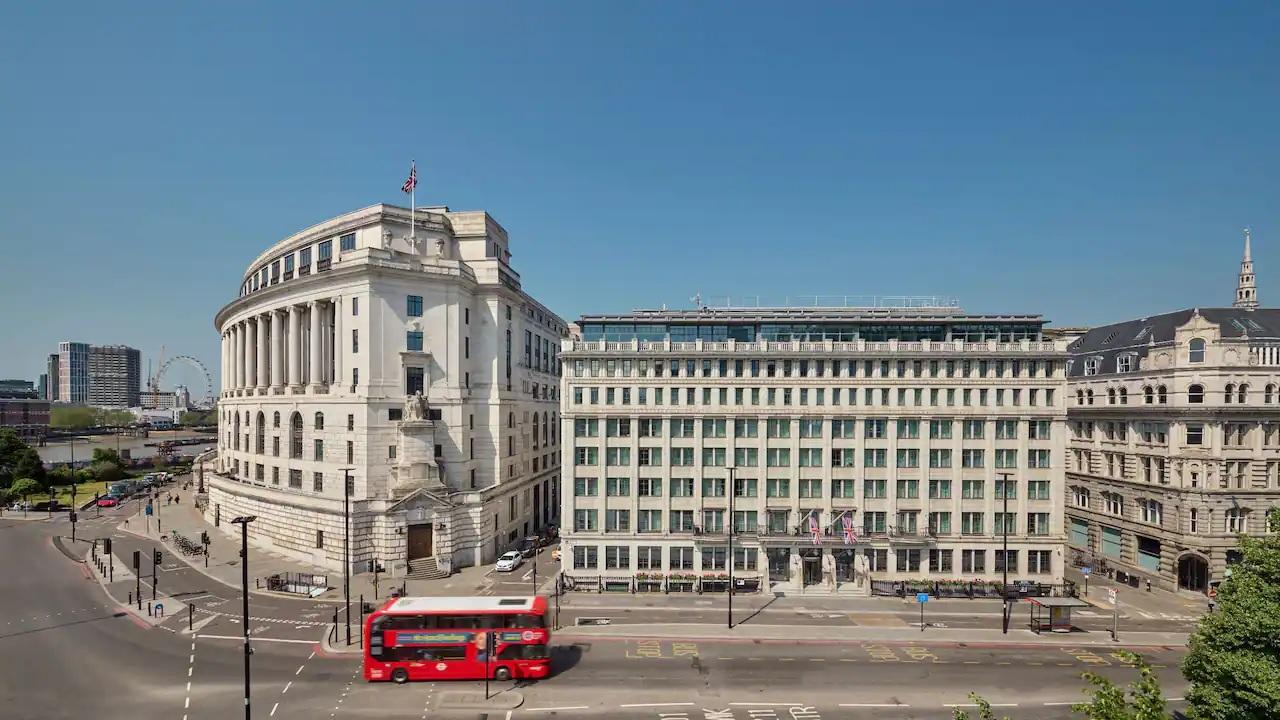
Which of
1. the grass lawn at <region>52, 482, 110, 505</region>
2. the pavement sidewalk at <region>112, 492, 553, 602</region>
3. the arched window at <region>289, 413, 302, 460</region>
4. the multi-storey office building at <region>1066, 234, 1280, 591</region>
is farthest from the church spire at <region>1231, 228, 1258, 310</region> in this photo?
the grass lawn at <region>52, 482, 110, 505</region>

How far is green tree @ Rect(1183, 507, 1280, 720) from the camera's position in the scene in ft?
73.8

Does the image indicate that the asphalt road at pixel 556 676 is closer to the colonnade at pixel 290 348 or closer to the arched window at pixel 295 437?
the arched window at pixel 295 437

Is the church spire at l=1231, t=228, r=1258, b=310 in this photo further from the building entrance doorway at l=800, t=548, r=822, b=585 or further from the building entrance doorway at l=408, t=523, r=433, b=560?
the building entrance doorway at l=408, t=523, r=433, b=560

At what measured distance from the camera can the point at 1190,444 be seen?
55.8 meters

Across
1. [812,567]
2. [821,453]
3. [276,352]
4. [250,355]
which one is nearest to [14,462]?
[250,355]

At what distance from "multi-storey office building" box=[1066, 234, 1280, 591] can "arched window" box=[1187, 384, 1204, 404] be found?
10 centimetres

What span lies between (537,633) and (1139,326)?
72801 mm

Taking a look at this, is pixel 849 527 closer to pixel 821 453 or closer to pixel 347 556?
pixel 821 453

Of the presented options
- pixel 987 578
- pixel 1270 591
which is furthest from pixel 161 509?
pixel 1270 591

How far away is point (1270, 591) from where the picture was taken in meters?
24.0

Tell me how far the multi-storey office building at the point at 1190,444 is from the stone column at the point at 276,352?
96.3 m

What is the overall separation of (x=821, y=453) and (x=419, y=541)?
40675mm

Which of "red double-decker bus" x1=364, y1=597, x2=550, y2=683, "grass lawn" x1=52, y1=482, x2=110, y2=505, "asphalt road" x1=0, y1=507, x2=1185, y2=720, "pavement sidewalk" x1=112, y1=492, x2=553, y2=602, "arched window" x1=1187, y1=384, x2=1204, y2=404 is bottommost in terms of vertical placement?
"grass lawn" x1=52, y1=482, x2=110, y2=505

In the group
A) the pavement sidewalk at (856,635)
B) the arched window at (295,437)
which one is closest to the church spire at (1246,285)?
the pavement sidewalk at (856,635)
